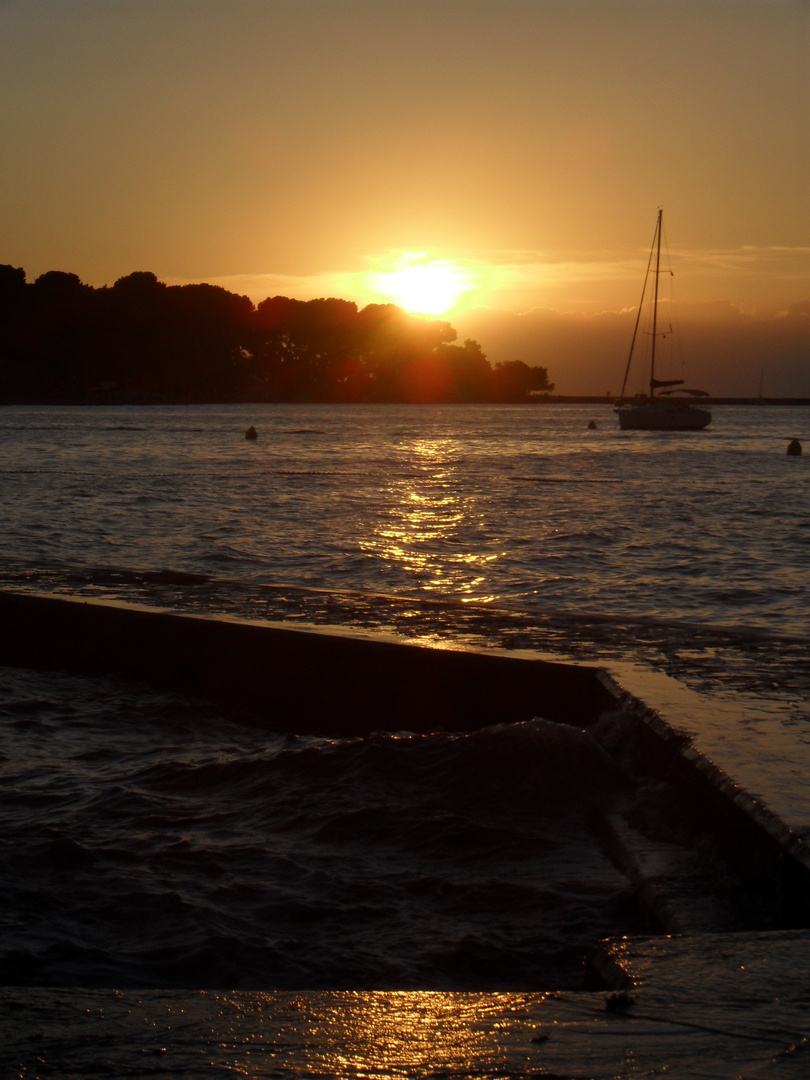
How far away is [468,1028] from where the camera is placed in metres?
2.25

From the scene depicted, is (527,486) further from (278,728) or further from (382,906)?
(382,906)

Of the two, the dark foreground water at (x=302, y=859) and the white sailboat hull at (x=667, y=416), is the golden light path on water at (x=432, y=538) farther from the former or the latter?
the white sailboat hull at (x=667, y=416)

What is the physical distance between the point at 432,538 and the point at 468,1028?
14.1m

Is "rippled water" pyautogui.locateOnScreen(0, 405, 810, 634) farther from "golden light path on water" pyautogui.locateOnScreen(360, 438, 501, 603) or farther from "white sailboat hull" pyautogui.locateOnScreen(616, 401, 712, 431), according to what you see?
"white sailboat hull" pyautogui.locateOnScreen(616, 401, 712, 431)

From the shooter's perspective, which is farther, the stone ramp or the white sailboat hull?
the white sailboat hull

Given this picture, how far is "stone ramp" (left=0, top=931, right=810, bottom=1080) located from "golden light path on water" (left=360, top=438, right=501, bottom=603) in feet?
21.1

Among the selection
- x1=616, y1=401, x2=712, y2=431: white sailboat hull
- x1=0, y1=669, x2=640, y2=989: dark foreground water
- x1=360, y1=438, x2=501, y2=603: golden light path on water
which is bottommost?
x1=360, y1=438, x2=501, y2=603: golden light path on water

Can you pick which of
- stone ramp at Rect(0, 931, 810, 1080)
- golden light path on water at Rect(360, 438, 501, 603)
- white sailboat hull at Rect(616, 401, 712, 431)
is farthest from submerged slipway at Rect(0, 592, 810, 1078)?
white sailboat hull at Rect(616, 401, 712, 431)

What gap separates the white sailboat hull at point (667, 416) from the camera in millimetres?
69750

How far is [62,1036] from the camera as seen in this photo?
222 centimetres

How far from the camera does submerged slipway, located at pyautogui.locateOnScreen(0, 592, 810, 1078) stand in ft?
7.02

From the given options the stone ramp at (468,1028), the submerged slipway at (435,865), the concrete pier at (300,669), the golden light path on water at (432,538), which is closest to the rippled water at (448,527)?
the golden light path on water at (432,538)

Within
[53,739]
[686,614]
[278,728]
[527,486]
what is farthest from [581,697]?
[527,486]

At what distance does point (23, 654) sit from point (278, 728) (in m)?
2.18
